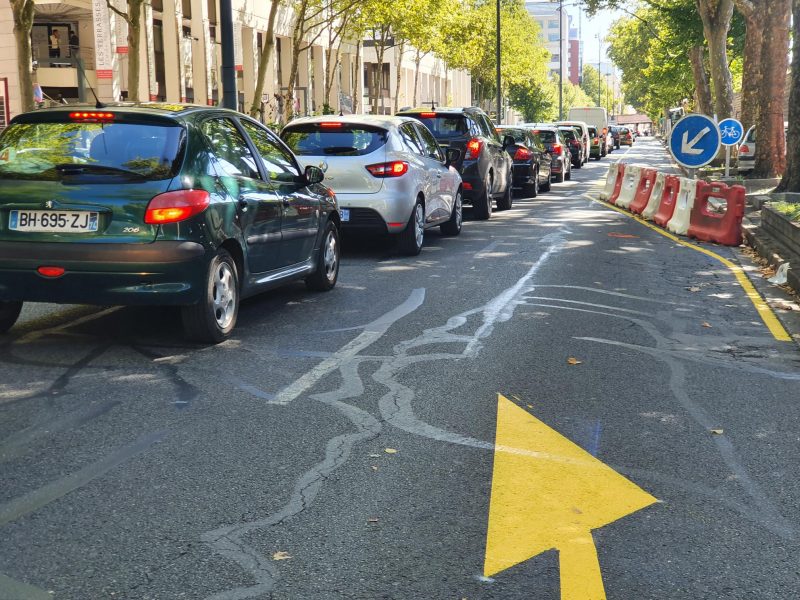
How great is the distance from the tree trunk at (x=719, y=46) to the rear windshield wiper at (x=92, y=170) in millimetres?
30001

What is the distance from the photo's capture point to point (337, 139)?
1295cm

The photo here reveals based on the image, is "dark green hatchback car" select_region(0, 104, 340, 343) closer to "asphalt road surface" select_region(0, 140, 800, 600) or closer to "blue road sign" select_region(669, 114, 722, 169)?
"asphalt road surface" select_region(0, 140, 800, 600)

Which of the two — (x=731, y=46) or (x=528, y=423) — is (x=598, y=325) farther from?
(x=731, y=46)

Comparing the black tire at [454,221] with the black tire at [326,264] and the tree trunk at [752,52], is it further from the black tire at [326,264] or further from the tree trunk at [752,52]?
the tree trunk at [752,52]

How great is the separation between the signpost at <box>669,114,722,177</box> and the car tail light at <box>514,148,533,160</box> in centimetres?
815

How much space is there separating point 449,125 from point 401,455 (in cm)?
1410

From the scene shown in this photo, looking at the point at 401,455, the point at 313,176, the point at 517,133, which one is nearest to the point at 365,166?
the point at 313,176

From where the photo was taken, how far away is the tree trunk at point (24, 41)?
67.8 feet

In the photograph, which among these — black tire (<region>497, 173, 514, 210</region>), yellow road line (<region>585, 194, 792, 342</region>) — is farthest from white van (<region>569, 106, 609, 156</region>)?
yellow road line (<region>585, 194, 792, 342</region>)

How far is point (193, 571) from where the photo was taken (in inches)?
146

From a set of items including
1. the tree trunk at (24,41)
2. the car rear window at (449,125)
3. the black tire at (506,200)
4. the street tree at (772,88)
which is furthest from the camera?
the street tree at (772,88)

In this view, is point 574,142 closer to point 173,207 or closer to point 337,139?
point 337,139

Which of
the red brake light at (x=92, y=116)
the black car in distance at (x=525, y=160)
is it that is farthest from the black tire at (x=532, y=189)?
the red brake light at (x=92, y=116)

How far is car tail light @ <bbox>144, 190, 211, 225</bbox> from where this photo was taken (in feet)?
23.6
